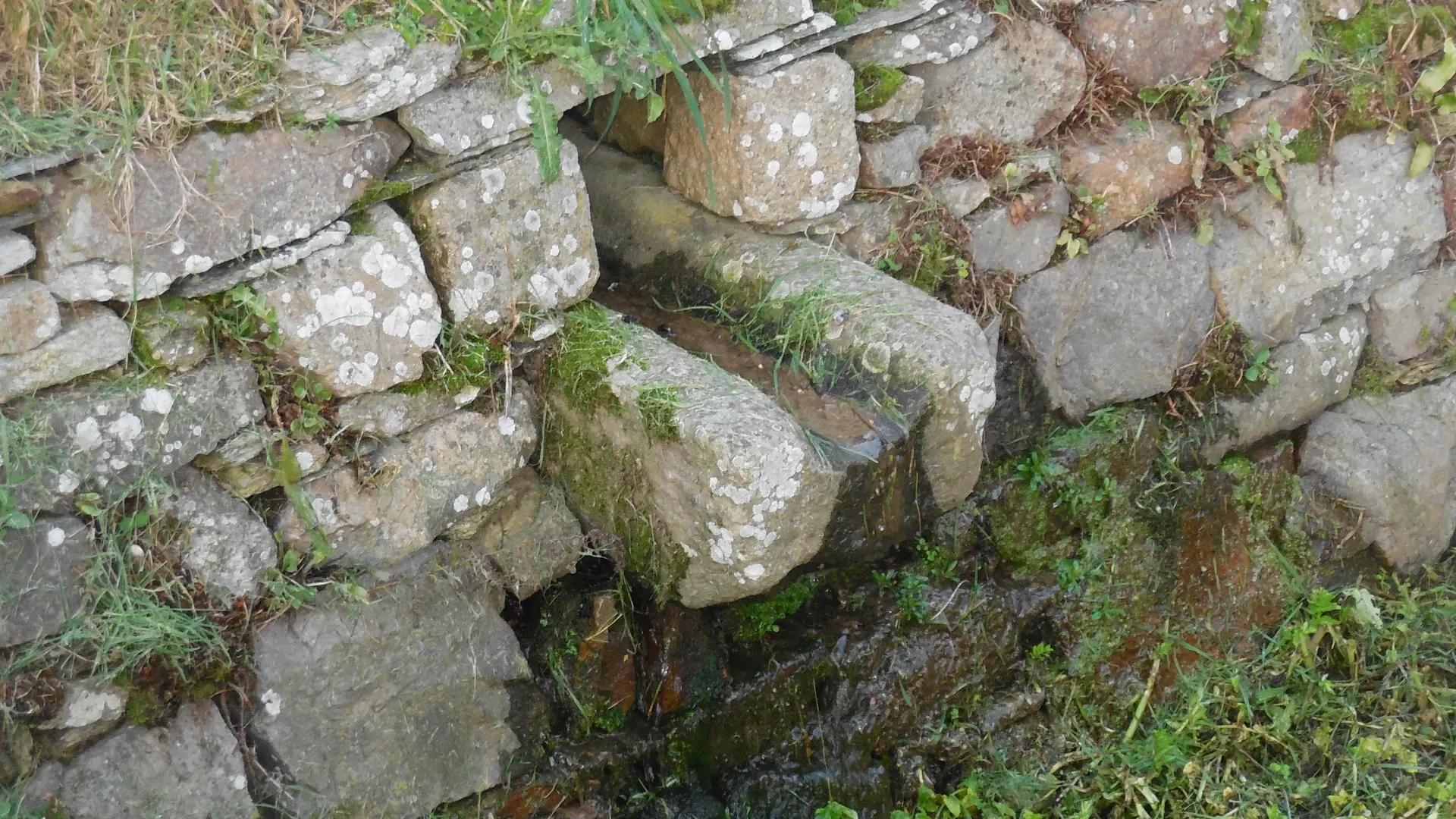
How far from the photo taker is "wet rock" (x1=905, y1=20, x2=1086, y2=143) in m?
4.04

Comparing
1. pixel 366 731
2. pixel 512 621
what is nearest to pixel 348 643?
pixel 366 731

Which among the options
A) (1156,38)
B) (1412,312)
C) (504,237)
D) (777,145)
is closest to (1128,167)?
(1156,38)

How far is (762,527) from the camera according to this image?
310 centimetres

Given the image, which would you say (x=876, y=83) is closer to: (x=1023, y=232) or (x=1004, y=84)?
(x=1004, y=84)

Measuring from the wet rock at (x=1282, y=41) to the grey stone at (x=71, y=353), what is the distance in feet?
12.4

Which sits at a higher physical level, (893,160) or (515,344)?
(893,160)

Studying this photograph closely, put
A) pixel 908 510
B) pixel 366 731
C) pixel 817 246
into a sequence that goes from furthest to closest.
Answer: pixel 817 246 < pixel 908 510 < pixel 366 731

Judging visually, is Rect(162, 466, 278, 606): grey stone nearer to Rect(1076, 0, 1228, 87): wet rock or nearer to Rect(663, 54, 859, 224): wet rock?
Rect(663, 54, 859, 224): wet rock

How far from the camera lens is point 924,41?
387cm

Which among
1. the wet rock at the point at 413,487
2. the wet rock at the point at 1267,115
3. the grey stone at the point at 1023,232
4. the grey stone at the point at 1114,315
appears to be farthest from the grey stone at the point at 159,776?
the wet rock at the point at 1267,115

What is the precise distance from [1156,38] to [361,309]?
9.39 feet

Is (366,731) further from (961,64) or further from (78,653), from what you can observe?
(961,64)

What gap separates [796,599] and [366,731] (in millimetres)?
1413

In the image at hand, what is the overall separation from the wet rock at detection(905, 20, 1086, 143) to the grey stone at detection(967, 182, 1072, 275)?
24 centimetres
